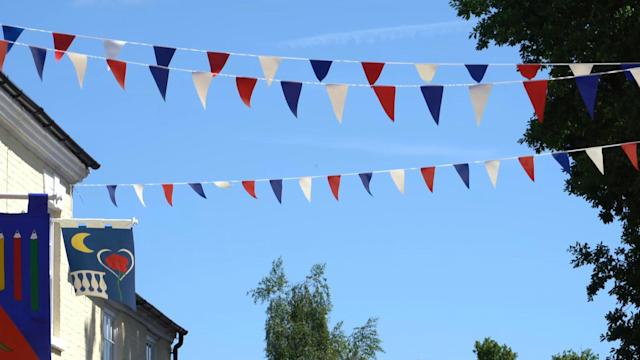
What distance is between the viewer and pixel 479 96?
45.4 ft

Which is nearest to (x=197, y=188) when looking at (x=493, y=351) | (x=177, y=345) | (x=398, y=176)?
(x=398, y=176)

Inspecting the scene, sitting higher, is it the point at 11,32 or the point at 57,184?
the point at 57,184

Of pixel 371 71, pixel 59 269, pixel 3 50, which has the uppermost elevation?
pixel 59 269

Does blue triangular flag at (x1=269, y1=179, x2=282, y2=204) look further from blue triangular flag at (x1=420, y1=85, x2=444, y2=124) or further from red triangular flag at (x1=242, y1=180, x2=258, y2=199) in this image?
blue triangular flag at (x1=420, y1=85, x2=444, y2=124)

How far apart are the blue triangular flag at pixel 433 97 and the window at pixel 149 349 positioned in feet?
55.8

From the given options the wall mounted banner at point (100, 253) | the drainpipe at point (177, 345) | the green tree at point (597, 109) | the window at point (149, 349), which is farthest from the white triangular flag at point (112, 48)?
the drainpipe at point (177, 345)

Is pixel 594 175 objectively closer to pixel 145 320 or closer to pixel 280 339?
pixel 145 320

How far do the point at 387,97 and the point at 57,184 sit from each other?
9076 mm

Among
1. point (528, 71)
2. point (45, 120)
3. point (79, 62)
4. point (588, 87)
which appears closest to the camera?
point (79, 62)

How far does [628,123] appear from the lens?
2119 centimetres

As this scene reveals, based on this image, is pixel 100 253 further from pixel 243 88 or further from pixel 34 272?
pixel 243 88

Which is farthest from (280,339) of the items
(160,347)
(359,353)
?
(160,347)

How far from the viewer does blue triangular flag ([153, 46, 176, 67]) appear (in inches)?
525

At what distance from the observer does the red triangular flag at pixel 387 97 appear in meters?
14.2
